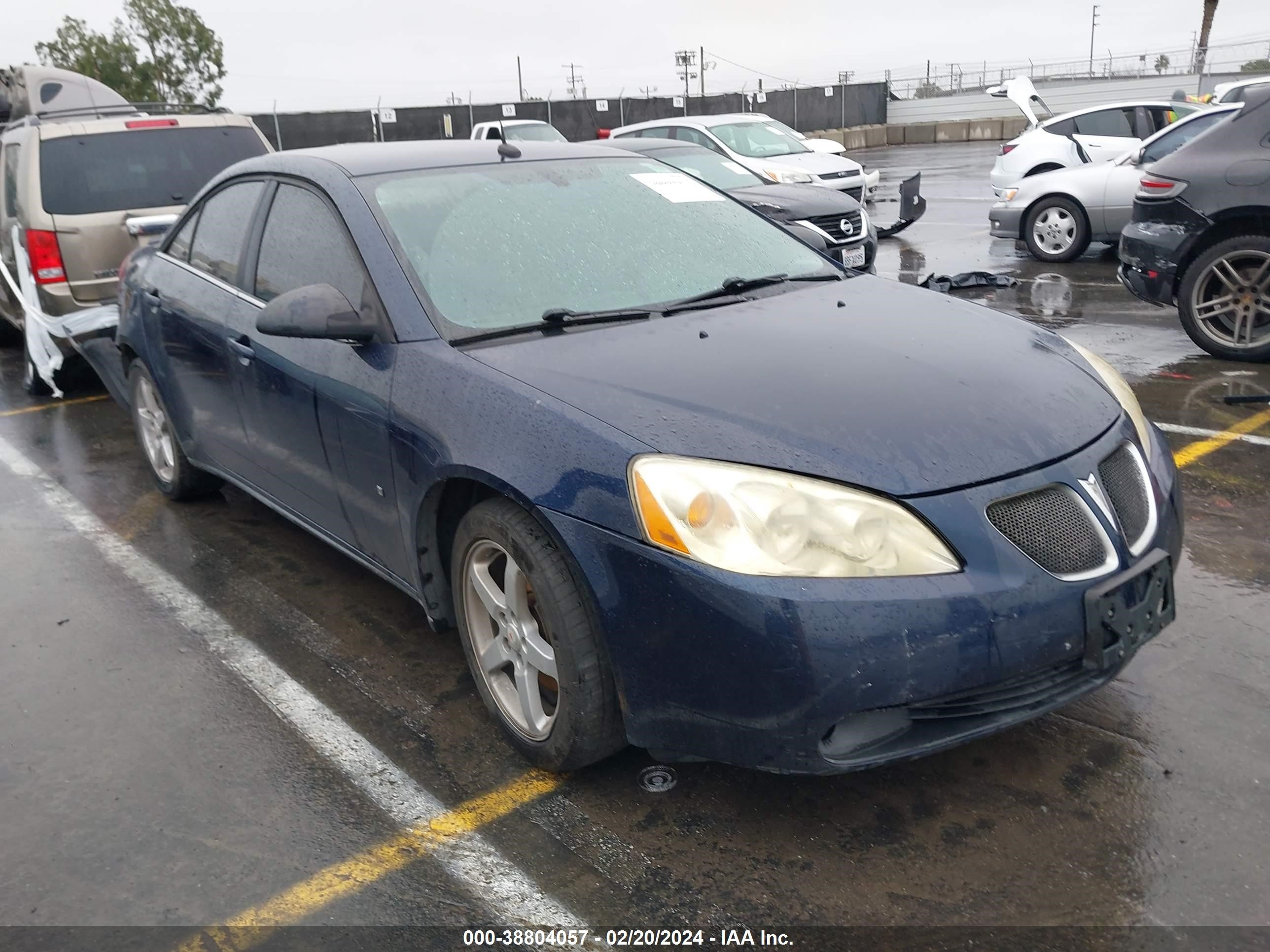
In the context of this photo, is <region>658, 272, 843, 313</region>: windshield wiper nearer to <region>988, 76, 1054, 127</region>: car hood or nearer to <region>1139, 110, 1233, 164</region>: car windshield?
<region>1139, 110, 1233, 164</region>: car windshield

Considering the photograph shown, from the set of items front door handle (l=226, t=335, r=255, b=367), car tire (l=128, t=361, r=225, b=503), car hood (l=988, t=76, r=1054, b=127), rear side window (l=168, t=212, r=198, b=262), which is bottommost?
car tire (l=128, t=361, r=225, b=503)

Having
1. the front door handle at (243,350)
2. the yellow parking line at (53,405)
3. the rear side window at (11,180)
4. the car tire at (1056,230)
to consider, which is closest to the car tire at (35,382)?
the yellow parking line at (53,405)

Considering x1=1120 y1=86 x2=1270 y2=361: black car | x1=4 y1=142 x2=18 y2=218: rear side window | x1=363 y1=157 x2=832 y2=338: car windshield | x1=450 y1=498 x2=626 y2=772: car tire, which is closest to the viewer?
x1=450 y1=498 x2=626 y2=772: car tire

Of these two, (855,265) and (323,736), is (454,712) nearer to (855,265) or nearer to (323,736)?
(323,736)

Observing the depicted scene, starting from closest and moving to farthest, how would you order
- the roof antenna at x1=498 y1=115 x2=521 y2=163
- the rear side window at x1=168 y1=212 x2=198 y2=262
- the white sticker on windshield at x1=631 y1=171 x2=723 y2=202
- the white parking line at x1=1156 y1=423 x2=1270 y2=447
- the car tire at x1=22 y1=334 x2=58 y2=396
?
the roof antenna at x1=498 y1=115 x2=521 y2=163 < the white sticker on windshield at x1=631 y1=171 x2=723 y2=202 < the rear side window at x1=168 y1=212 x2=198 y2=262 < the white parking line at x1=1156 y1=423 x2=1270 y2=447 < the car tire at x1=22 y1=334 x2=58 y2=396

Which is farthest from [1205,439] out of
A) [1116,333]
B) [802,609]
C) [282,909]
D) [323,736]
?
[282,909]

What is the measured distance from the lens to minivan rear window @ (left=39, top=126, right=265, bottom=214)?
292 inches

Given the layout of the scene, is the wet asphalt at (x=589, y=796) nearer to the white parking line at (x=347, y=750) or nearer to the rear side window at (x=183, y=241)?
the white parking line at (x=347, y=750)

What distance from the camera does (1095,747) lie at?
2992mm

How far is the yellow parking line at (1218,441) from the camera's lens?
516 cm

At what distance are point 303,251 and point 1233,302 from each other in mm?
5493

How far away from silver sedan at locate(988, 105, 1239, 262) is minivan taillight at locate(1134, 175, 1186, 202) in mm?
3446

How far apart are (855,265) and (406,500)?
7.28 meters

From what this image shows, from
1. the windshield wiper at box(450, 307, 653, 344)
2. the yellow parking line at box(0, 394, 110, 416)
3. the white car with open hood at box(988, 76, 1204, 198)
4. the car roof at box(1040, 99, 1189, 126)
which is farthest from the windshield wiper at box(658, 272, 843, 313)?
the car roof at box(1040, 99, 1189, 126)
